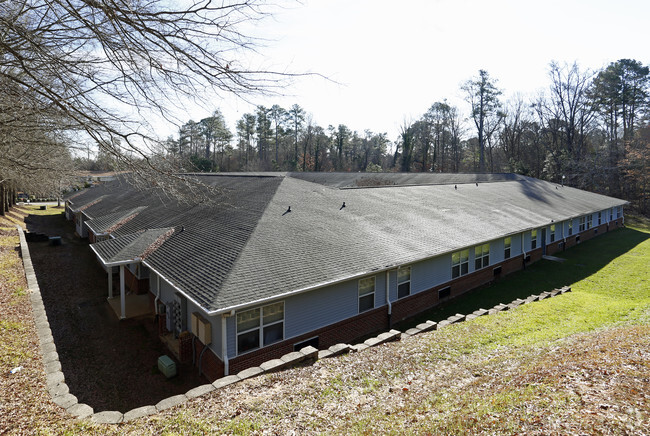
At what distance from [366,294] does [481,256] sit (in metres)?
7.65

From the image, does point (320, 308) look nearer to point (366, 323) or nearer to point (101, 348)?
point (366, 323)

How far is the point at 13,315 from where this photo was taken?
964 centimetres

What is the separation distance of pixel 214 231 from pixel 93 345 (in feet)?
16.0

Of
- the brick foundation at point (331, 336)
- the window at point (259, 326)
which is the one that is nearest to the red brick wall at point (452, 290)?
the brick foundation at point (331, 336)

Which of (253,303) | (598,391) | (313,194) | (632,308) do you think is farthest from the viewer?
(313,194)

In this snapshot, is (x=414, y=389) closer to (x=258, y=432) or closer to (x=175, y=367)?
(x=258, y=432)

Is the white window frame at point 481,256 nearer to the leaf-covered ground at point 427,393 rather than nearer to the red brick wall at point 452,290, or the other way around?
the red brick wall at point 452,290

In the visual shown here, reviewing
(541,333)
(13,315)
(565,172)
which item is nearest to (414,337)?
(541,333)

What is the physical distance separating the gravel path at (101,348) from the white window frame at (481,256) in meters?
12.2

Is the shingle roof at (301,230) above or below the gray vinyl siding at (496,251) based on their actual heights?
above

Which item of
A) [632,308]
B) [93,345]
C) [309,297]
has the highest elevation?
[309,297]

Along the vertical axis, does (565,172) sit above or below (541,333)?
above

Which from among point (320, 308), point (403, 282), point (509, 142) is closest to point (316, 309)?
point (320, 308)

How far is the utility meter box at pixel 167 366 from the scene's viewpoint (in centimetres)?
880
